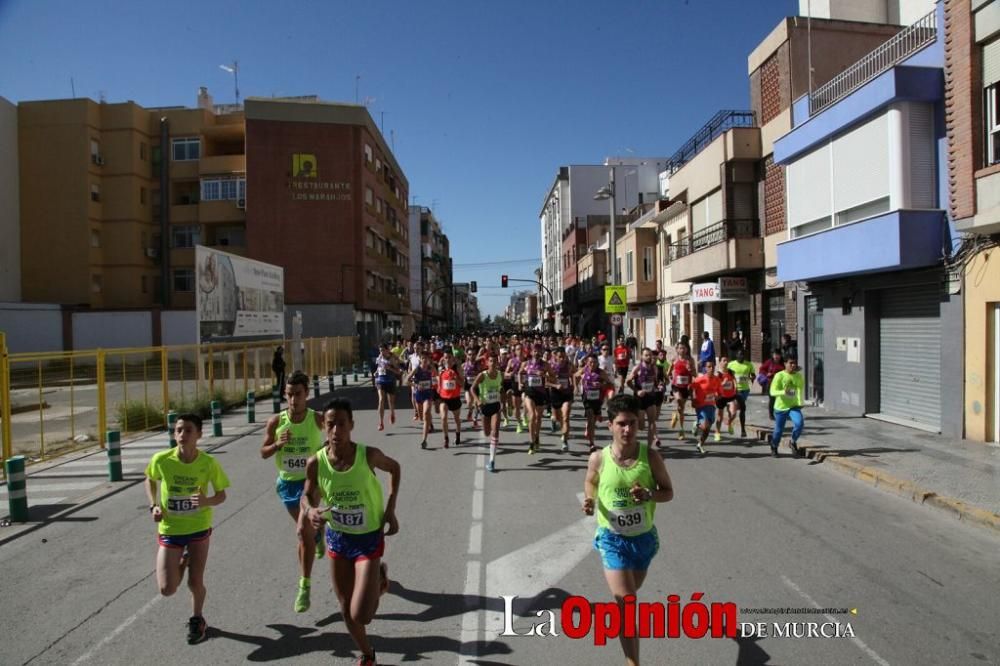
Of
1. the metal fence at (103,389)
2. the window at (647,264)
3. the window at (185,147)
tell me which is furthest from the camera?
the window at (185,147)

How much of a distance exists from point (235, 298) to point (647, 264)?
1977 cm

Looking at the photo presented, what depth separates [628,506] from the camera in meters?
3.96

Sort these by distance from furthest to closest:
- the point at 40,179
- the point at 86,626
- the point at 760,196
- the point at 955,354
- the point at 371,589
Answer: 1. the point at 40,179
2. the point at 760,196
3. the point at 955,354
4. the point at 86,626
5. the point at 371,589

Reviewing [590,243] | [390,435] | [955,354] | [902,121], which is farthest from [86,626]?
[590,243]

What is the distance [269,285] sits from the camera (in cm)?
2942

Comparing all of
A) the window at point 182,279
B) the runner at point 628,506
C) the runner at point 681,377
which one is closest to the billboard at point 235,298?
the runner at point 681,377

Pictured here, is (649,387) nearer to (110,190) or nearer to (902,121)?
(902,121)

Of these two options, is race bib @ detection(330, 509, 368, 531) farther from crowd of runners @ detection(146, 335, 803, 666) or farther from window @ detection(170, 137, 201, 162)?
window @ detection(170, 137, 201, 162)

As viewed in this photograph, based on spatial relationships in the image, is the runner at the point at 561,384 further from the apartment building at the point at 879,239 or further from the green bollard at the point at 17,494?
the green bollard at the point at 17,494

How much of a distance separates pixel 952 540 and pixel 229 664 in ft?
21.4

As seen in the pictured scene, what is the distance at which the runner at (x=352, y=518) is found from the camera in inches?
154

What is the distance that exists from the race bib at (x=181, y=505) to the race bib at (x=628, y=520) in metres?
2.87

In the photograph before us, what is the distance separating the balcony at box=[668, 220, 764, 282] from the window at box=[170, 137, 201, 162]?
116 feet

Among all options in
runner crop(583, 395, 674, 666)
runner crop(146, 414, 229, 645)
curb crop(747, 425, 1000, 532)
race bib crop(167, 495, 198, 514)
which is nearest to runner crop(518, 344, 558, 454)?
curb crop(747, 425, 1000, 532)
